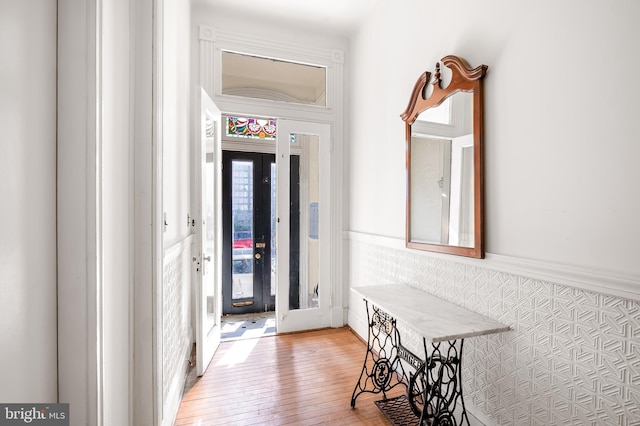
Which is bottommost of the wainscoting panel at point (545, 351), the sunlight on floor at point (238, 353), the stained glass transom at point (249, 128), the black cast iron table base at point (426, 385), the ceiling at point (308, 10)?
the sunlight on floor at point (238, 353)

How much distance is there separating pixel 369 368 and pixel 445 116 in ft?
6.59

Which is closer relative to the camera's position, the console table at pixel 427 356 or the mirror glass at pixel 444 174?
the console table at pixel 427 356

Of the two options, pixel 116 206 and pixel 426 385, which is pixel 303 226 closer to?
pixel 426 385

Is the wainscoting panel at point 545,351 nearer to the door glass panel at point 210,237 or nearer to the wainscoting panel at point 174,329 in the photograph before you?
the wainscoting panel at point 174,329

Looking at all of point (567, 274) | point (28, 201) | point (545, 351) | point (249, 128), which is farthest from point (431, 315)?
point (249, 128)

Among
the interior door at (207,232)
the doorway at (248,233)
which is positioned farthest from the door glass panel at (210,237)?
the doorway at (248,233)

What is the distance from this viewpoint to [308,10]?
2.82 metres

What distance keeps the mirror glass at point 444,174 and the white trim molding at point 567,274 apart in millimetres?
176

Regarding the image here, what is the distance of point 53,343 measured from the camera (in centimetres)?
93

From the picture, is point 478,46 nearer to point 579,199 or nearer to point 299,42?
point 579,199

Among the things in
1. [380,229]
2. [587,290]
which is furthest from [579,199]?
[380,229]

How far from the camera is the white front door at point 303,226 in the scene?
3.11 metres

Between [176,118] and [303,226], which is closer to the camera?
[176,118]

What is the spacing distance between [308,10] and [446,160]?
2.04 metres
